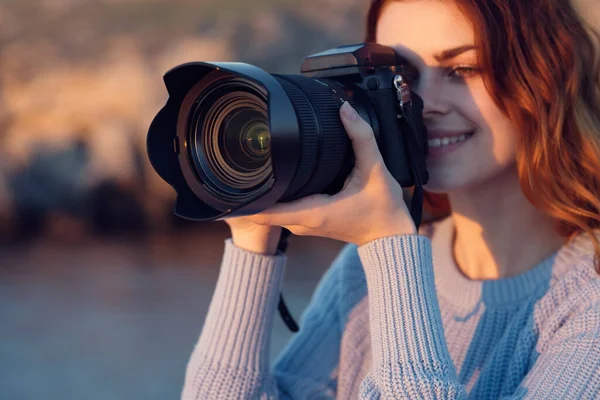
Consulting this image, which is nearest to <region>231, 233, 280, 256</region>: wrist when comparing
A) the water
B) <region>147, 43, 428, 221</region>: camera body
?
<region>147, 43, 428, 221</region>: camera body

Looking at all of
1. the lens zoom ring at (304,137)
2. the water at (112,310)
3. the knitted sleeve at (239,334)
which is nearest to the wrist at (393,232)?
the lens zoom ring at (304,137)

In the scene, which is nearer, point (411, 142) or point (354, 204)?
point (354, 204)

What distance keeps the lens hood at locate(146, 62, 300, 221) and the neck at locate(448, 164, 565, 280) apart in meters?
0.53

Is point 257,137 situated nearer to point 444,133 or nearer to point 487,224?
point 444,133

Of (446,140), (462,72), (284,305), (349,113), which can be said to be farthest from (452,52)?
(284,305)

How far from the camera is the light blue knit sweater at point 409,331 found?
3.78 ft

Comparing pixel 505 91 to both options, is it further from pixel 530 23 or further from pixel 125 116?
pixel 125 116

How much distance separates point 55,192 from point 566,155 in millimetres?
4126

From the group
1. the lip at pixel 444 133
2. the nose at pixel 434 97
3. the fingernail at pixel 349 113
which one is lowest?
the lip at pixel 444 133

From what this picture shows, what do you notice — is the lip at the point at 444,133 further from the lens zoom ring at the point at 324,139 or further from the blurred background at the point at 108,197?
the blurred background at the point at 108,197

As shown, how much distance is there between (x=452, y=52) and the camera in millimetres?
1366

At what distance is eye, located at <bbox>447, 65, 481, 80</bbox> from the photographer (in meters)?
1.38

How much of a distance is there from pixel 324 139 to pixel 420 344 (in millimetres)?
301

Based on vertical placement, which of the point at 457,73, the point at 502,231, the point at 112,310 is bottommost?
the point at 112,310
